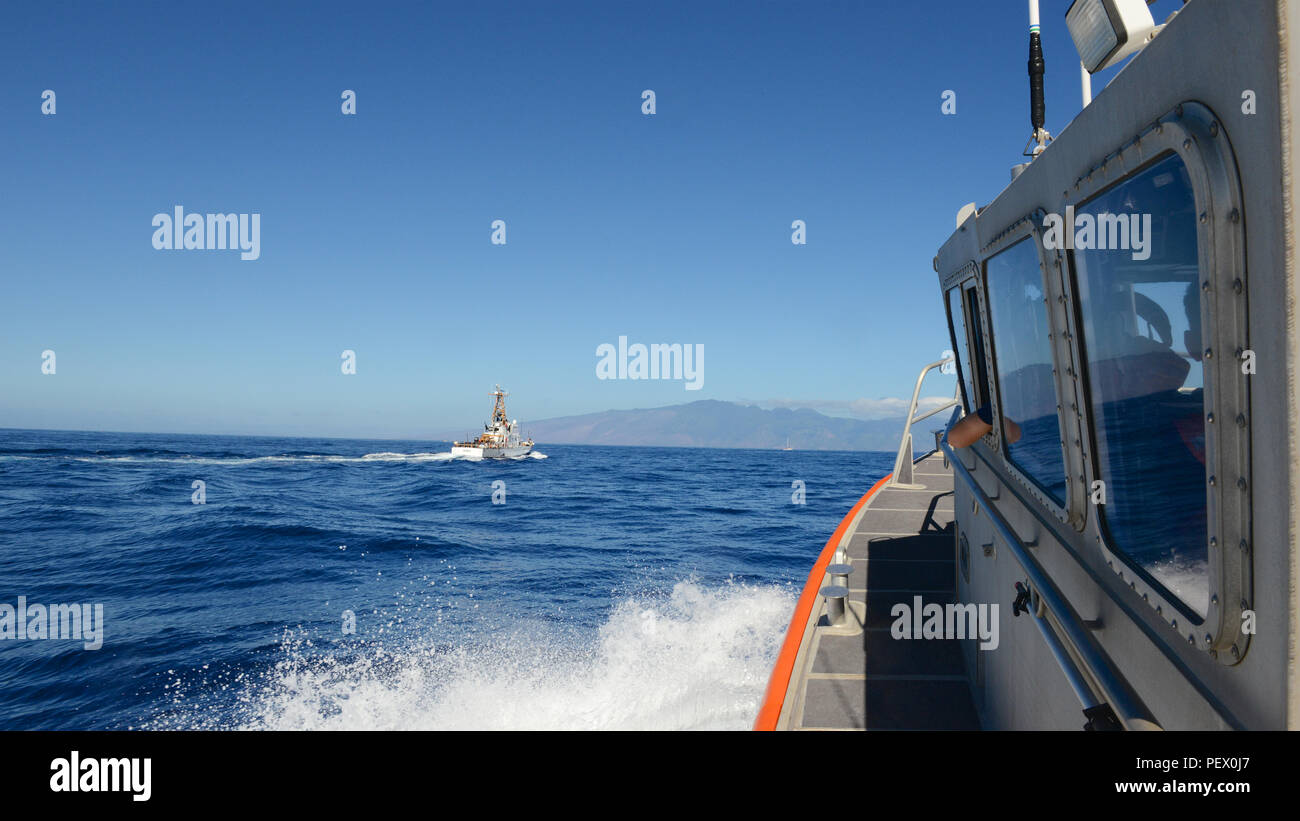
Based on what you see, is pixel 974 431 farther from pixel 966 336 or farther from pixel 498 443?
pixel 498 443

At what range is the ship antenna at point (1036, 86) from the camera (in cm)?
348

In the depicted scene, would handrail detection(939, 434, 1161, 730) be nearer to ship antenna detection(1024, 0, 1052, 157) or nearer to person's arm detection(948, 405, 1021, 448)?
person's arm detection(948, 405, 1021, 448)

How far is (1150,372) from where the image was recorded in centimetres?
188

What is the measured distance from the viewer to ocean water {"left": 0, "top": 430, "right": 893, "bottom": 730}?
9031mm

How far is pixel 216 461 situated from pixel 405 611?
1842 inches

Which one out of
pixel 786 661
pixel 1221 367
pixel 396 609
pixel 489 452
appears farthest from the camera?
pixel 489 452

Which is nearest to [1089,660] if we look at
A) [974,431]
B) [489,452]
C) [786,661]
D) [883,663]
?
[974,431]

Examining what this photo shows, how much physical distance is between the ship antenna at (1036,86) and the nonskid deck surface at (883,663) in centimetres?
398

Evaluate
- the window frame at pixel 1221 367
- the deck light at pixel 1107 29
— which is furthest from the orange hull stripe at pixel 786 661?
the deck light at pixel 1107 29

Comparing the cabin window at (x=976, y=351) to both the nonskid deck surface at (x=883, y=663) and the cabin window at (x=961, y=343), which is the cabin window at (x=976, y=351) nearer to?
the cabin window at (x=961, y=343)

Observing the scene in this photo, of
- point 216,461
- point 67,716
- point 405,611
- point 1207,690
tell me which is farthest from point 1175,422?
point 216,461

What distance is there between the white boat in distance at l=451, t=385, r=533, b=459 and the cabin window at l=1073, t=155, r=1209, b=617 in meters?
68.2

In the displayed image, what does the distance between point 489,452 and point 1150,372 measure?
68802 millimetres
